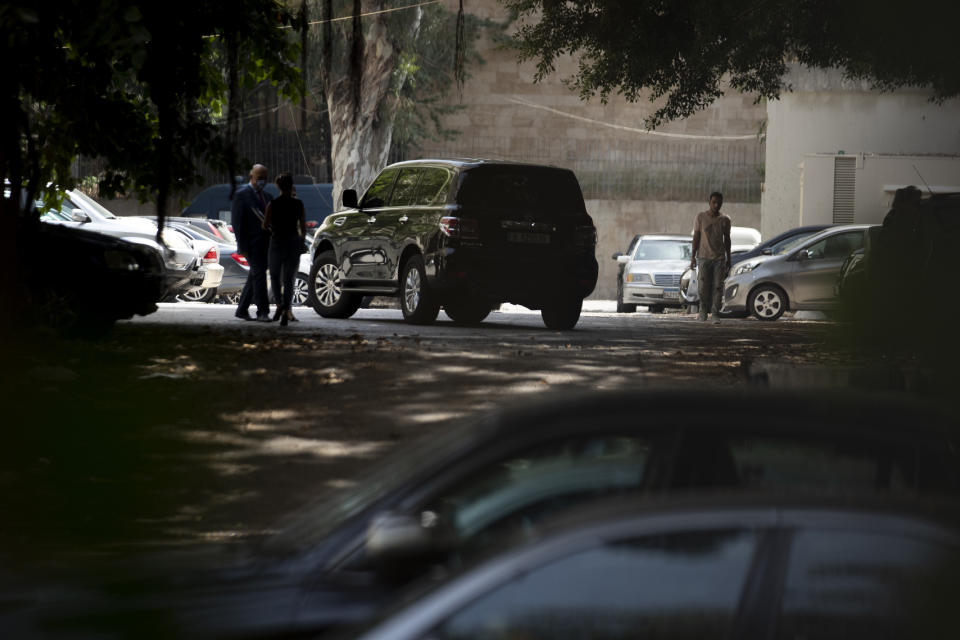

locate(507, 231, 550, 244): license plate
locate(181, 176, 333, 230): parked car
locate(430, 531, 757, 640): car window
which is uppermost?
locate(181, 176, 333, 230): parked car

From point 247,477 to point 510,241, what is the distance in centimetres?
926

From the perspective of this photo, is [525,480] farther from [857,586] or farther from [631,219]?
[631,219]

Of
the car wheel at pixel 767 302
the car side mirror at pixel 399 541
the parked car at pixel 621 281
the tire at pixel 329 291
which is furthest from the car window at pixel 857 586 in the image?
the parked car at pixel 621 281

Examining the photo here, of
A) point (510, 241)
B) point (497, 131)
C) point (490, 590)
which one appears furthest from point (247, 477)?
point (497, 131)

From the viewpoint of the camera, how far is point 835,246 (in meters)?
23.6

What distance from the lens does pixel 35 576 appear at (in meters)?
3.62

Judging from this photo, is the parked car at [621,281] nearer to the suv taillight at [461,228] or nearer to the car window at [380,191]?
the car window at [380,191]

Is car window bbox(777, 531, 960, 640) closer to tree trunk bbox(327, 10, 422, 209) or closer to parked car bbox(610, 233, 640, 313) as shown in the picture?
tree trunk bbox(327, 10, 422, 209)

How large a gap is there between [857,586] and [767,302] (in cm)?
2251

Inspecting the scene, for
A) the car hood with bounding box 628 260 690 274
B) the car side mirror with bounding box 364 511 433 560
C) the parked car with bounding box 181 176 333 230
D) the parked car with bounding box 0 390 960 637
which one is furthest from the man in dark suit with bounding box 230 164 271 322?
the parked car with bounding box 181 176 333 230

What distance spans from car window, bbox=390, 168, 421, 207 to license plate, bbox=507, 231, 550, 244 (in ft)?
4.82

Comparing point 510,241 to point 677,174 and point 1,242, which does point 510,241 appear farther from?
point 677,174

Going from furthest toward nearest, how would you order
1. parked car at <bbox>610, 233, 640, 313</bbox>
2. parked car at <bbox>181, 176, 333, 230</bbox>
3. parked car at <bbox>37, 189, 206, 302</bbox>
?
parked car at <bbox>181, 176, 333, 230</bbox>, parked car at <bbox>610, 233, 640, 313</bbox>, parked car at <bbox>37, 189, 206, 302</bbox>

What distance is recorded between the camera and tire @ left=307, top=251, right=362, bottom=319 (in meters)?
19.2
